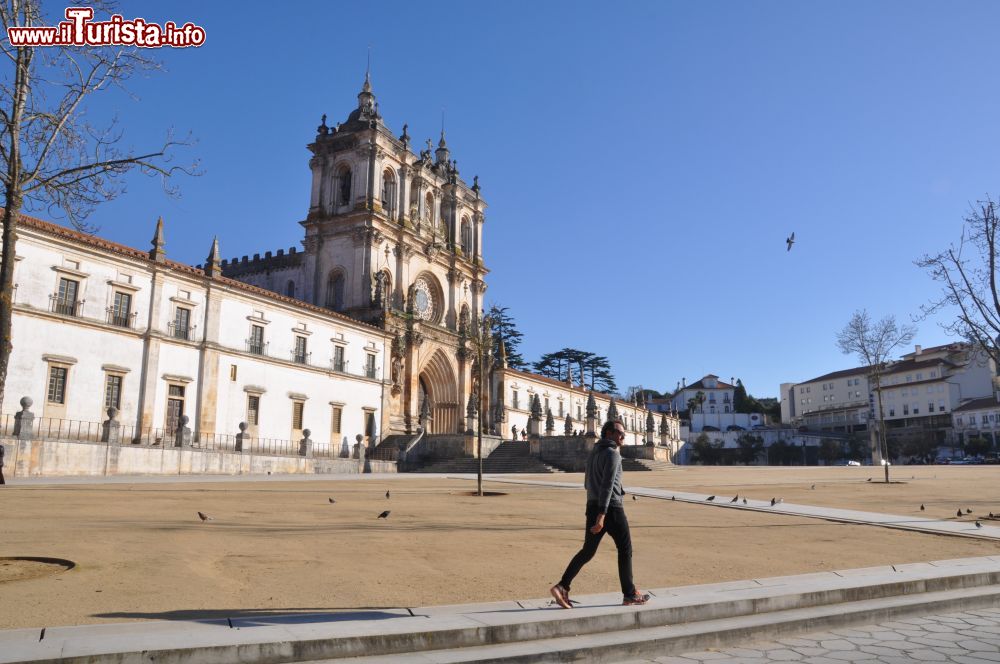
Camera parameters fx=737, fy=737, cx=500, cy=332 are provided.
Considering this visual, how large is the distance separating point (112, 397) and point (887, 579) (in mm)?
32335

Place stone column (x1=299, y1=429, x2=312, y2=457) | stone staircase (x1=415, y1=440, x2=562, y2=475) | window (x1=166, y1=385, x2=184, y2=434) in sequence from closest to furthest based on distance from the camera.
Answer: window (x1=166, y1=385, x2=184, y2=434), stone column (x1=299, y1=429, x2=312, y2=457), stone staircase (x1=415, y1=440, x2=562, y2=475)

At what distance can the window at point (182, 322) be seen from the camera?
35594 mm

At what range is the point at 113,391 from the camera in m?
32.4

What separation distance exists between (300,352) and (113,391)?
1175 cm

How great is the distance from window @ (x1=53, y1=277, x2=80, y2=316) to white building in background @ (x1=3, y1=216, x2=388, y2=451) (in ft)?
0.14

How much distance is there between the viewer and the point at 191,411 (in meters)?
35.8

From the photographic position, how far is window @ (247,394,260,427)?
38.9m

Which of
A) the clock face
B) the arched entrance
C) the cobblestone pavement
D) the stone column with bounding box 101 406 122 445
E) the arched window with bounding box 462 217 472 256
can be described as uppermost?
the arched window with bounding box 462 217 472 256

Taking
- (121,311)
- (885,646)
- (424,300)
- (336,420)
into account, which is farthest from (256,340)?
(885,646)

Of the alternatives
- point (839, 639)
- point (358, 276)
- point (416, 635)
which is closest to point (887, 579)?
point (839, 639)

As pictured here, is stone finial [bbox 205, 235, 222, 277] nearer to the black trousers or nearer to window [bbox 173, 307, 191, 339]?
window [bbox 173, 307, 191, 339]

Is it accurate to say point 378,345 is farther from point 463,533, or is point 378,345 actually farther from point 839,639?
point 839,639

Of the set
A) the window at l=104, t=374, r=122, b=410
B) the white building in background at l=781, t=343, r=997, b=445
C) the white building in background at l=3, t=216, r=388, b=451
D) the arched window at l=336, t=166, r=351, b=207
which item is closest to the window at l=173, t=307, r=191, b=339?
the white building in background at l=3, t=216, r=388, b=451

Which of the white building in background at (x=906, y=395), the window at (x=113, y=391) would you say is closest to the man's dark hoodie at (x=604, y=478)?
the window at (x=113, y=391)
